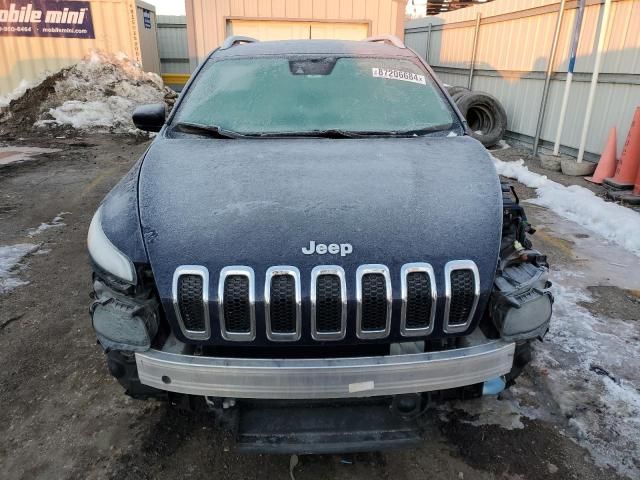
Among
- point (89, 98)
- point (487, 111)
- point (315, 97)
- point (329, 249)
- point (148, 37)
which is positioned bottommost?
point (89, 98)

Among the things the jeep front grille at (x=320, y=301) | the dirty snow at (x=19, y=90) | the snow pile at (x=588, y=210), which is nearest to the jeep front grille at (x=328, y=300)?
the jeep front grille at (x=320, y=301)

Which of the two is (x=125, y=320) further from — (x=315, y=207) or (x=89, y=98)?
(x=89, y=98)

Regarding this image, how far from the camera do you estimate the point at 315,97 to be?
321cm

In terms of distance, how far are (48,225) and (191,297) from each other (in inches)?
187

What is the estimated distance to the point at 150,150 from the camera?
2.78m

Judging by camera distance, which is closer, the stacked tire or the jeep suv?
the jeep suv

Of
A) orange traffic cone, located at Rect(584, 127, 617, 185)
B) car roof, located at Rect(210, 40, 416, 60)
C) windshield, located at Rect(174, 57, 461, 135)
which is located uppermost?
car roof, located at Rect(210, 40, 416, 60)

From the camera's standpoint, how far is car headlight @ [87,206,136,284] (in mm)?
2033

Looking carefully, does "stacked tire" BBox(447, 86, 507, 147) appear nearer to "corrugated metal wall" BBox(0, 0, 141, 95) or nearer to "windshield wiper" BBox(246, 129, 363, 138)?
"windshield wiper" BBox(246, 129, 363, 138)

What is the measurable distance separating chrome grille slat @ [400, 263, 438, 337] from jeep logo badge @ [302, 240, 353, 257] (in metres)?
0.24

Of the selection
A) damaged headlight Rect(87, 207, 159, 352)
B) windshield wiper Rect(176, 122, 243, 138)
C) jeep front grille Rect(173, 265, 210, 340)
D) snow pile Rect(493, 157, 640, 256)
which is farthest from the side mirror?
snow pile Rect(493, 157, 640, 256)

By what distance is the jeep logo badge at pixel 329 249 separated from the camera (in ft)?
6.48

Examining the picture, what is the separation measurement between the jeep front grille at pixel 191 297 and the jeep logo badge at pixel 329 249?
0.43 m

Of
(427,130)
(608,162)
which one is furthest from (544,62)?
(427,130)
